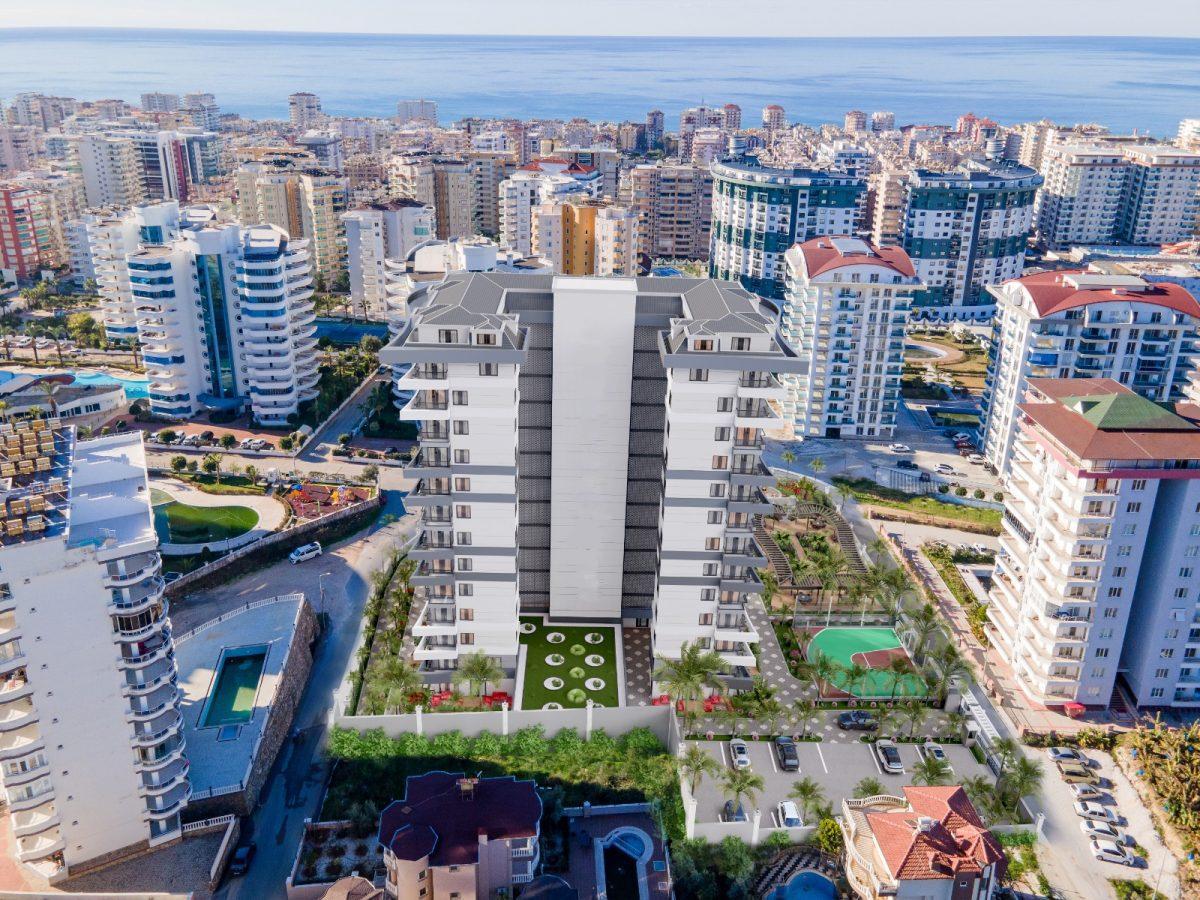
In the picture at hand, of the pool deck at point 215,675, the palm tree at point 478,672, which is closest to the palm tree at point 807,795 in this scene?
the palm tree at point 478,672

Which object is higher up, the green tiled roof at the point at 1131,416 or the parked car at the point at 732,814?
the green tiled roof at the point at 1131,416

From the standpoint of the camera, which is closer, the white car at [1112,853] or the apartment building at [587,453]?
the white car at [1112,853]

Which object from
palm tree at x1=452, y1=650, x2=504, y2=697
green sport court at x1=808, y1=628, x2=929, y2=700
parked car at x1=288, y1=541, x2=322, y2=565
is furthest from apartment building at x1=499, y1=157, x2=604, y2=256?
palm tree at x1=452, y1=650, x2=504, y2=697

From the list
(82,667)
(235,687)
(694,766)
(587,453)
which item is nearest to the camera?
(82,667)

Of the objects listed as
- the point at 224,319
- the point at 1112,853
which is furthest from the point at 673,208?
the point at 1112,853

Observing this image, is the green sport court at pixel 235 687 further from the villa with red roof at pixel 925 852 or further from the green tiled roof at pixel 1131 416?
the green tiled roof at pixel 1131 416

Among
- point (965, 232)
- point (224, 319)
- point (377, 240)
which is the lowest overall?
point (224, 319)

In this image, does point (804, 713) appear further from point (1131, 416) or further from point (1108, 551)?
point (1131, 416)
